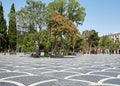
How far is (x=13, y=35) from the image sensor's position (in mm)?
72125

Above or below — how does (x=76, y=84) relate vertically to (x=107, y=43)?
below

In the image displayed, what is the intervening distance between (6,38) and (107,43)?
124 feet

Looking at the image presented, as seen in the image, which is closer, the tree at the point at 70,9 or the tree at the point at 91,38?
the tree at the point at 70,9

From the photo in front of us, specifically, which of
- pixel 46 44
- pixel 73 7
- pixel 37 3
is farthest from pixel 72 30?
pixel 46 44

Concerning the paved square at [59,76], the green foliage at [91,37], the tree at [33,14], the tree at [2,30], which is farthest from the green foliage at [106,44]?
the paved square at [59,76]

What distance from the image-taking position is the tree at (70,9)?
45950mm

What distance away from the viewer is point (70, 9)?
48.1 meters

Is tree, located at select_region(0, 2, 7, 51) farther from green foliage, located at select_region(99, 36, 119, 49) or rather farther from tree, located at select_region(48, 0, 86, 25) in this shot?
green foliage, located at select_region(99, 36, 119, 49)

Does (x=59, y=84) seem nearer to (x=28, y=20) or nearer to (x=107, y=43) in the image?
(x=28, y=20)

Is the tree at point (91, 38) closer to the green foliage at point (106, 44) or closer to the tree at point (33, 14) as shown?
the green foliage at point (106, 44)

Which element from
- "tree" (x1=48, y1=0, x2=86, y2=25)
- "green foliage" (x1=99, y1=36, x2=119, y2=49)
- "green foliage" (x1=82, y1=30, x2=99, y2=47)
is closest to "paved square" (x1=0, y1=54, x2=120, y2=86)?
"tree" (x1=48, y1=0, x2=86, y2=25)

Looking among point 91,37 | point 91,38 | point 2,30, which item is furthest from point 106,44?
point 2,30

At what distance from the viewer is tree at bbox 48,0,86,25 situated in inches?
1809

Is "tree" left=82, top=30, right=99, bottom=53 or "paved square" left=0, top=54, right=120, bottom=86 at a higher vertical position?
"tree" left=82, top=30, right=99, bottom=53
